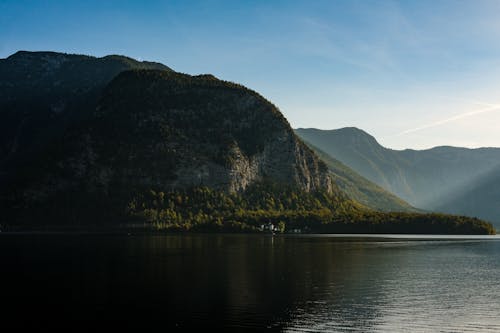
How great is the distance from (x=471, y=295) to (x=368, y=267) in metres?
34.4

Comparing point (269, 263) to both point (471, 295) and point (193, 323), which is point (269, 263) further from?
point (193, 323)

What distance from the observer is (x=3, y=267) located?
4264 inches

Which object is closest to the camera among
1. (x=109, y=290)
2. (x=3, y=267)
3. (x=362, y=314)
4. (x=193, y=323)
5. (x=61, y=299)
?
(x=193, y=323)

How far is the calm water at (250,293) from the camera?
2418 inches

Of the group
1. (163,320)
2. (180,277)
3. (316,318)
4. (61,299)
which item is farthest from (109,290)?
(316,318)

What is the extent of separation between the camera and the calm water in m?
61.4

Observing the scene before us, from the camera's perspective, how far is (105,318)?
6244 centimetres

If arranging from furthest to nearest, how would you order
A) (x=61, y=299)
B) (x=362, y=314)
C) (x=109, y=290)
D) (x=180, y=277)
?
1. (x=180, y=277)
2. (x=109, y=290)
3. (x=61, y=299)
4. (x=362, y=314)

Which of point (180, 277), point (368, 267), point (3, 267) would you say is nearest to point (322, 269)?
point (368, 267)

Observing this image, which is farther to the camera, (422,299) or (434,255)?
(434,255)

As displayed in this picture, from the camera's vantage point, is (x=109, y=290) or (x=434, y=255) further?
(x=434, y=255)

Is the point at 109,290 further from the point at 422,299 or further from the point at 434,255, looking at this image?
the point at 434,255

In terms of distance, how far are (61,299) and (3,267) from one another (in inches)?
1611

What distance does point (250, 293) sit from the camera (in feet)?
260
